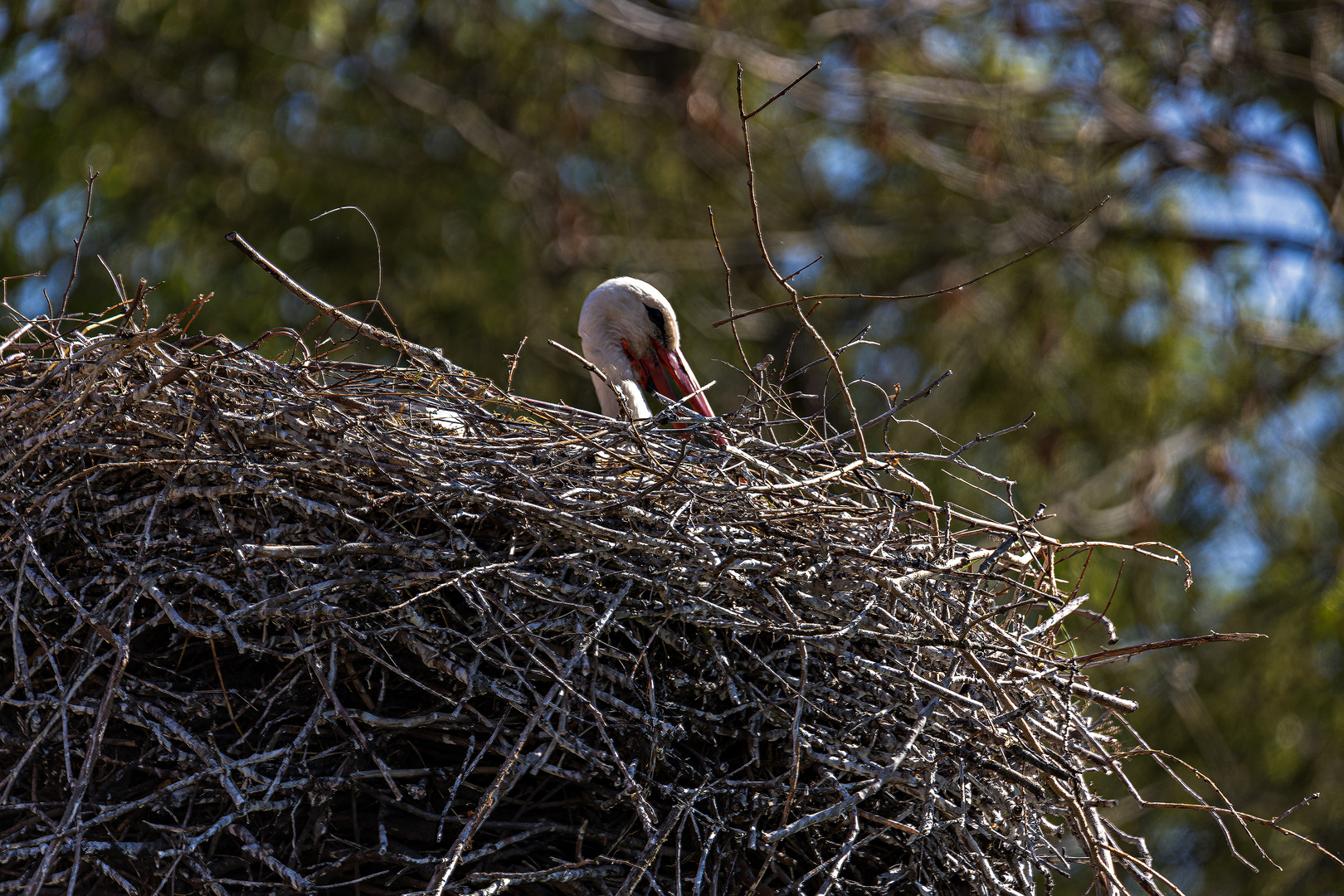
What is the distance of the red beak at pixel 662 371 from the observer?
429 cm

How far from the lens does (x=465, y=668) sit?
7.34 ft

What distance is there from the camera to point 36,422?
249cm

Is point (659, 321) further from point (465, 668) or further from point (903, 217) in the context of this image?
point (903, 217)

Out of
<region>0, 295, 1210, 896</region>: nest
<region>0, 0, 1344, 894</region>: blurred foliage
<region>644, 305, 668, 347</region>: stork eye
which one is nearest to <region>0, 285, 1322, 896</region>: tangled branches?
<region>0, 295, 1210, 896</region>: nest

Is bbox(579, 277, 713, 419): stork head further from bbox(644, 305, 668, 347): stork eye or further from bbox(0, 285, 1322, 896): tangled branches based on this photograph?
bbox(0, 285, 1322, 896): tangled branches

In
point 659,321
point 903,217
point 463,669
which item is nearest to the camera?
point 463,669

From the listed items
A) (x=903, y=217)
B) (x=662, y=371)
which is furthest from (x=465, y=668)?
(x=903, y=217)

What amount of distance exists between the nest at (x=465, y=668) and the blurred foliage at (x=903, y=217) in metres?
5.37

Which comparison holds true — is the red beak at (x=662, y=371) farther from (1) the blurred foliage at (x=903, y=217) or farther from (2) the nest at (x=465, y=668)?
(1) the blurred foliage at (x=903, y=217)

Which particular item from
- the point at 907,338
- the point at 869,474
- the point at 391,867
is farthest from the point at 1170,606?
the point at 391,867

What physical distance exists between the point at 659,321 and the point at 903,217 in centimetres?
548

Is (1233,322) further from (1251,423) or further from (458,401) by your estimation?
(458,401)

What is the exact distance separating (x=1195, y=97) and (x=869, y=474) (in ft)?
22.5

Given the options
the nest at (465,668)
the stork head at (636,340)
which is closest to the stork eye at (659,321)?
the stork head at (636,340)
